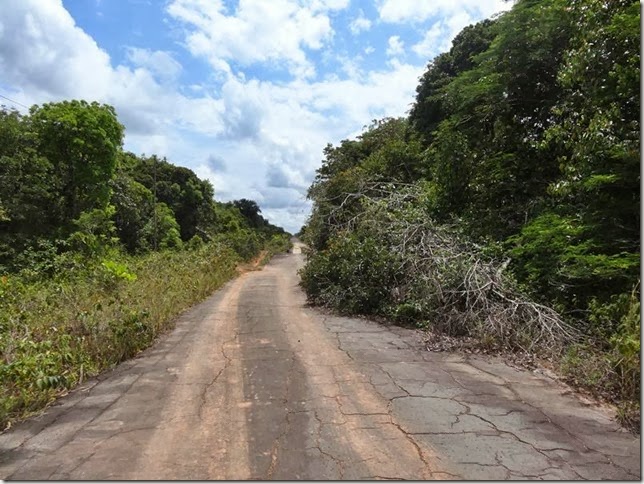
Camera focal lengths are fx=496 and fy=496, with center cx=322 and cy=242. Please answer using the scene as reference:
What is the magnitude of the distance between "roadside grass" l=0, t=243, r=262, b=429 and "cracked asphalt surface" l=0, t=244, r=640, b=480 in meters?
0.29

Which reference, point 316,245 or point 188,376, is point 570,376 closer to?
point 188,376

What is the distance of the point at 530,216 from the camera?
10.3m

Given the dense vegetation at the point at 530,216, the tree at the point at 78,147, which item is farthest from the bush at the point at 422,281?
the tree at the point at 78,147

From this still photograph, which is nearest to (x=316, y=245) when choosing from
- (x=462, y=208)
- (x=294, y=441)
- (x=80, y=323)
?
(x=462, y=208)

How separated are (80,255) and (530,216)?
15134 mm

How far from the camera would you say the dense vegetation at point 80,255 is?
664cm

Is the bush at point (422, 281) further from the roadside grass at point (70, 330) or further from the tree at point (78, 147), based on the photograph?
the tree at point (78, 147)

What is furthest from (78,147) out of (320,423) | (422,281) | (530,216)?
(320,423)

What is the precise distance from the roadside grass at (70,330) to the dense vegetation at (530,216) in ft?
14.0

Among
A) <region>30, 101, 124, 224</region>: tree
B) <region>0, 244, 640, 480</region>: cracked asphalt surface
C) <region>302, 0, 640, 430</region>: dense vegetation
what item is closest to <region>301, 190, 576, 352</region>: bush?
<region>302, 0, 640, 430</region>: dense vegetation

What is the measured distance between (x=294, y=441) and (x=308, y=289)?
928cm

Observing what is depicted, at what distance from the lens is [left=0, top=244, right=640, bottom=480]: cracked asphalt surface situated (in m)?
3.78

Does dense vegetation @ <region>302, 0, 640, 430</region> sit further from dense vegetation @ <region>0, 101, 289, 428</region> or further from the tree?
the tree

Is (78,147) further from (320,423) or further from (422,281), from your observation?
(320,423)
